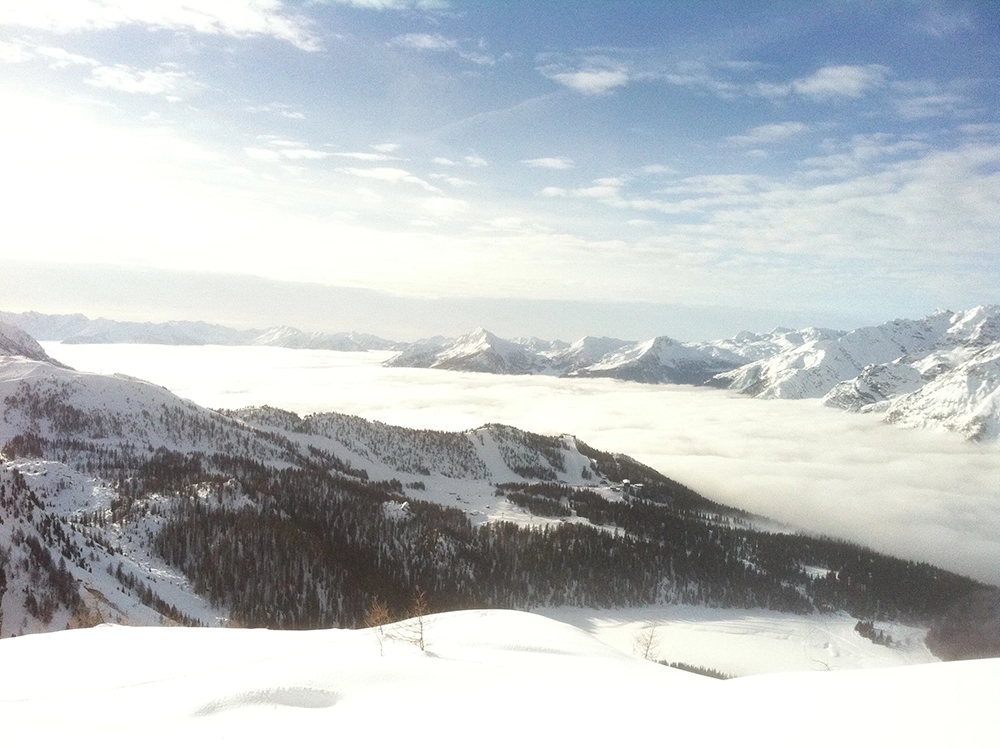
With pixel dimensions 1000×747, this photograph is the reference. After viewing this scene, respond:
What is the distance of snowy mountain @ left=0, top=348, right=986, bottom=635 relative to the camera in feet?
206

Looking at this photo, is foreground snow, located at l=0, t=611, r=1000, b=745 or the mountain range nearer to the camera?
foreground snow, located at l=0, t=611, r=1000, b=745

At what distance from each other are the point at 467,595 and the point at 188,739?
423 feet

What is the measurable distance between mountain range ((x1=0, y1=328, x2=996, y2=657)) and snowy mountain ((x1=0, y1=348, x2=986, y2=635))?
424 millimetres

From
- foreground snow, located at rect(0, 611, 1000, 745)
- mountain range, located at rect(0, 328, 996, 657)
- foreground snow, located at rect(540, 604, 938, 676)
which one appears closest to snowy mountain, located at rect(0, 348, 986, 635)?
mountain range, located at rect(0, 328, 996, 657)

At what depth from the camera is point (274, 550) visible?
102 meters

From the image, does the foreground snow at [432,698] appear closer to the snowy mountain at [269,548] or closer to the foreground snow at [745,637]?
the snowy mountain at [269,548]

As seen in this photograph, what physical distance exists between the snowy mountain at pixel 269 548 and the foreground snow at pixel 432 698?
125ft

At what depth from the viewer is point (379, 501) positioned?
16375cm

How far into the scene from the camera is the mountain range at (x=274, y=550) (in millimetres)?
62812

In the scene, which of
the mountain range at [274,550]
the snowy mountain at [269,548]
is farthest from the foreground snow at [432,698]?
the mountain range at [274,550]

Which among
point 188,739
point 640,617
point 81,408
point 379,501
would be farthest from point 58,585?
point 81,408

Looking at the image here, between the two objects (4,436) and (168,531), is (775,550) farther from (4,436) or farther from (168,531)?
(4,436)

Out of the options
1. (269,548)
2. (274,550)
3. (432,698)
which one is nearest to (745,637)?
(274,550)

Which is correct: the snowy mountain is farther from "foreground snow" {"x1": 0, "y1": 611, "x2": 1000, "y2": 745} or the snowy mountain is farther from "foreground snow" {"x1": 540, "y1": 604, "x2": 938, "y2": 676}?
"foreground snow" {"x1": 0, "y1": 611, "x2": 1000, "y2": 745}
